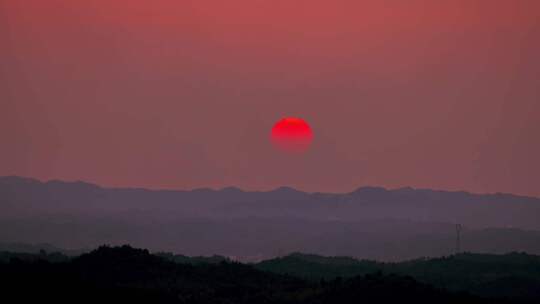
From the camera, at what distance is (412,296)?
8012 centimetres

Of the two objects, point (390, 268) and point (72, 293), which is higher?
point (390, 268)

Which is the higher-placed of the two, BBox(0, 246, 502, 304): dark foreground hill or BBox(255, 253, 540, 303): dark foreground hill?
BBox(255, 253, 540, 303): dark foreground hill

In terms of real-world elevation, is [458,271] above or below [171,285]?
above

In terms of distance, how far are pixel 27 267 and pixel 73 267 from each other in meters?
10.3

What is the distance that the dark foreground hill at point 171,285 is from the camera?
70688 mm

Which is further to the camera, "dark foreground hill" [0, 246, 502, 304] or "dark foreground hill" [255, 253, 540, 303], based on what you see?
"dark foreground hill" [255, 253, 540, 303]

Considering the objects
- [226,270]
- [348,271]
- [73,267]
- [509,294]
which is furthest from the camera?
[348,271]

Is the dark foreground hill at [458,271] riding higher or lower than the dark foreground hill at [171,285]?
higher

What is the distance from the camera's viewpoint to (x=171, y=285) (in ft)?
285

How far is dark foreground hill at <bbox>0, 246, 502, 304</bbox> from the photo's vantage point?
70.7m

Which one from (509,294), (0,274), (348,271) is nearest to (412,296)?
(0,274)

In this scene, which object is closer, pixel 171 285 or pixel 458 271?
pixel 171 285

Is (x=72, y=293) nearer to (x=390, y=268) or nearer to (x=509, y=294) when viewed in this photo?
(x=509, y=294)

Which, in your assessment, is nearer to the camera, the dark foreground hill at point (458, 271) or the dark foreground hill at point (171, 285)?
the dark foreground hill at point (171, 285)
